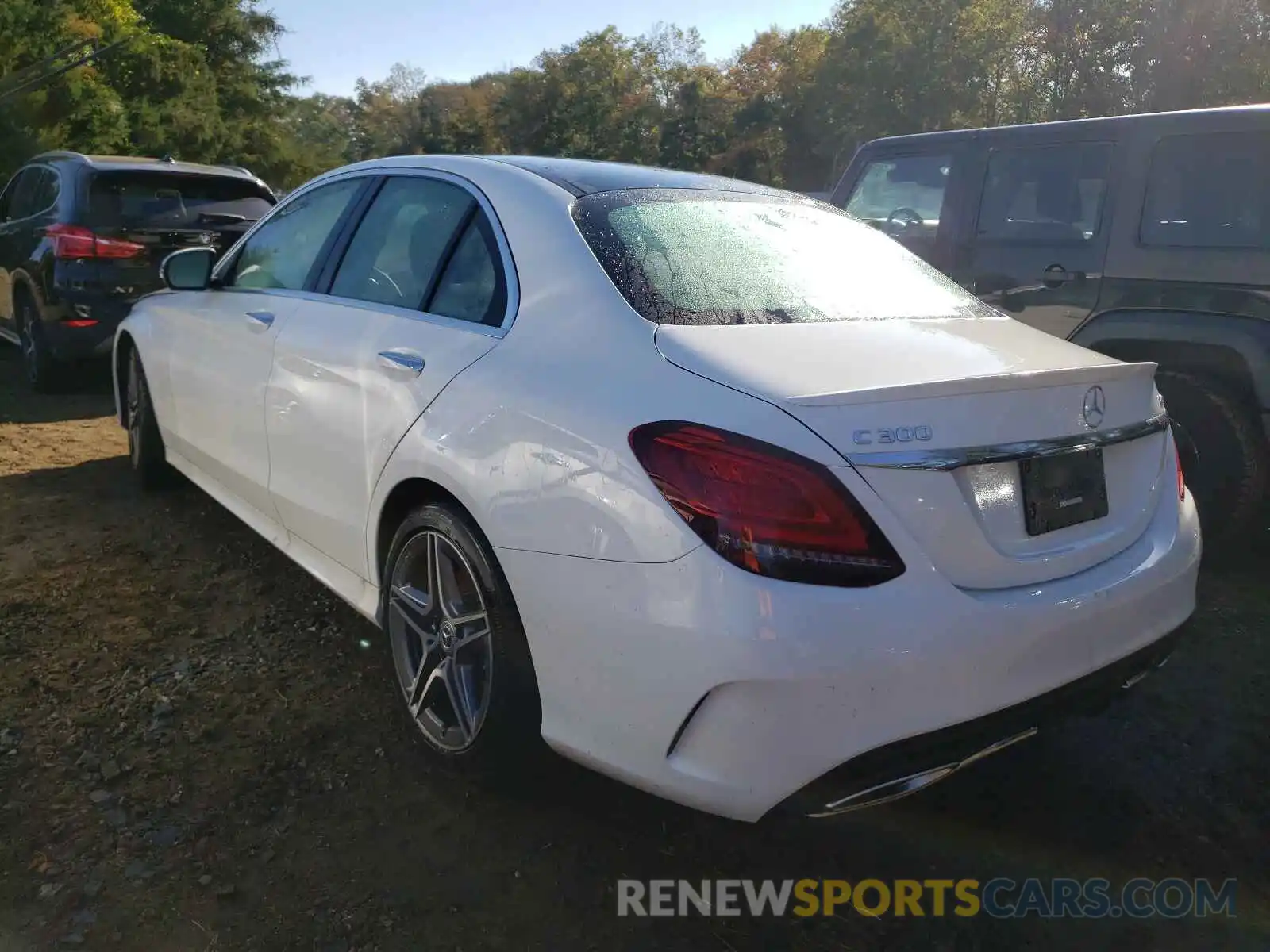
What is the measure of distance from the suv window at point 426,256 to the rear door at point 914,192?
2.96 meters

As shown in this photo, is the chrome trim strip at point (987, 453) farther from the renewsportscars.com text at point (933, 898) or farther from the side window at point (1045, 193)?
the side window at point (1045, 193)

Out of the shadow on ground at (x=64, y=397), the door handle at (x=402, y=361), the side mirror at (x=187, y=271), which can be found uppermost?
the side mirror at (x=187, y=271)

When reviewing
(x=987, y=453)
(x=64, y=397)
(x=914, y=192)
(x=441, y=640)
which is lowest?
(x=64, y=397)

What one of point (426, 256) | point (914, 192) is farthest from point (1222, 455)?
point (426, 256)

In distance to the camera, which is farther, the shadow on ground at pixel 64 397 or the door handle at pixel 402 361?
the shadow on ground at pixel 64 397

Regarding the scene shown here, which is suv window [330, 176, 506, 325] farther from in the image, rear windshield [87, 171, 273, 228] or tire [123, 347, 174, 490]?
rear windshield [87, 171, 273, 228]

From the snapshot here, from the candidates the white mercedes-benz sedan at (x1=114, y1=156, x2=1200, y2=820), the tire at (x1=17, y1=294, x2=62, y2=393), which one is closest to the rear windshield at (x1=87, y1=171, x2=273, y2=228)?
the tire at (x1=17, y1=294, x2=62, y2=393)

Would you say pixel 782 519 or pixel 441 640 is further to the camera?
pixel 441 640

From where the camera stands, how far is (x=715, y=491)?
1878 millimetres

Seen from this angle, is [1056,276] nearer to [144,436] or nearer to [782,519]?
[782,519]

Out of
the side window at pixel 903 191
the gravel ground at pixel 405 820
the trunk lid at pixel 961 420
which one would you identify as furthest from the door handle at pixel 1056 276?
the trunk lid at pixel 961 420

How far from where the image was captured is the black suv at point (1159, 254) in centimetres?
409

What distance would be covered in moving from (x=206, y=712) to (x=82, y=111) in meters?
21.6

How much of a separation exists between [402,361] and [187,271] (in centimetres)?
190
